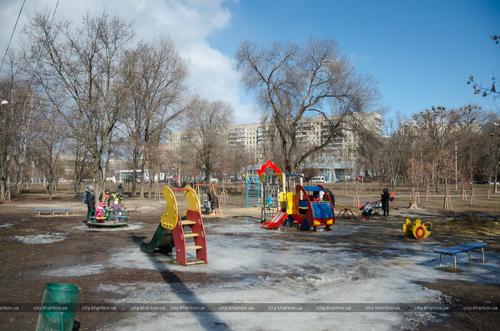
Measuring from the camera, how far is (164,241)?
38.1 ft

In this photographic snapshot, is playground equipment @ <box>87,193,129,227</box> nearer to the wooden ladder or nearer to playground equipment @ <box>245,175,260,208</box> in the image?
the wooden ladder

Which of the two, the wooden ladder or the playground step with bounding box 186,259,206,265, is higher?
the wooden ladder

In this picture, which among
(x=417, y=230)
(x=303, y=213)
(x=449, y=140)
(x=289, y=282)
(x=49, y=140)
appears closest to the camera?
(x=289, y=282)

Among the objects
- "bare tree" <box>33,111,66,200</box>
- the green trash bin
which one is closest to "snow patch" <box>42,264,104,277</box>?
the green trash bin

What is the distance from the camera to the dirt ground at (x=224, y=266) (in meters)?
6.21

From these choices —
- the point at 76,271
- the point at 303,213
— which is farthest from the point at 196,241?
the point at 303,213

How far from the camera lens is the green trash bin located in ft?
14.8

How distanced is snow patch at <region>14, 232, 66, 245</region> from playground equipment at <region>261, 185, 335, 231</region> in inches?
317

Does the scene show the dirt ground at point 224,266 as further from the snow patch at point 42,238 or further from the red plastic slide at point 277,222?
the red plastic slide at point 277,222

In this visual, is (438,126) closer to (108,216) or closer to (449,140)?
(449,140)

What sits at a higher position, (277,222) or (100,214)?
(100,214)

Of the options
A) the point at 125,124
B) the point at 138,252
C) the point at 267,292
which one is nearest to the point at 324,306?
the point at 267,292

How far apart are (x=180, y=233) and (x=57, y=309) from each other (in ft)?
19.0

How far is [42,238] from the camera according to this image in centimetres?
1470
